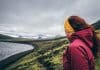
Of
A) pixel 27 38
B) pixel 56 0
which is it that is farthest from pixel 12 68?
pixel 56 0

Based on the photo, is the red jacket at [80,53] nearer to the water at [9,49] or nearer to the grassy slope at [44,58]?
the grassy slope at [44,58]

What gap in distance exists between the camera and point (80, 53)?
2.23 meters

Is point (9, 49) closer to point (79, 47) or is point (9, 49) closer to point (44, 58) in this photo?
point (44, 58)

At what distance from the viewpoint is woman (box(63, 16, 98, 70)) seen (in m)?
2.22

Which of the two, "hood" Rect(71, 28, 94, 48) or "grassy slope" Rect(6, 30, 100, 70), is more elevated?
"hood" Rect(71, 28, 94, 48)

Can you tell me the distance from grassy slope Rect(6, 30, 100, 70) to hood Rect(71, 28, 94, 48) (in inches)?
87.0

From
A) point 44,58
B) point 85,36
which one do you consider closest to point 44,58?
point 44,58

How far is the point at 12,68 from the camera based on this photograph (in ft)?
16.3

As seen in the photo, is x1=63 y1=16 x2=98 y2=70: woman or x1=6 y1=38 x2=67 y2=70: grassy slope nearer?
x1=63 y1=16 x2=98 y2=70: woman

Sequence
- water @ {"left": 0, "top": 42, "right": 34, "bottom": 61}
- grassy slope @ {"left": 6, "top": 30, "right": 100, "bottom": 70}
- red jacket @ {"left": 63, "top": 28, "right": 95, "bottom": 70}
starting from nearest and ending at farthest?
red jacket @ {"left": 63, "top": 28, "right": 95, "bottom": 70} → grassy slope @ {"left": 6, "top": 30, "right": 100, "bottom": 70} → water @ {"left": 0, "top": 42, "right": 34, "bottom": 61}

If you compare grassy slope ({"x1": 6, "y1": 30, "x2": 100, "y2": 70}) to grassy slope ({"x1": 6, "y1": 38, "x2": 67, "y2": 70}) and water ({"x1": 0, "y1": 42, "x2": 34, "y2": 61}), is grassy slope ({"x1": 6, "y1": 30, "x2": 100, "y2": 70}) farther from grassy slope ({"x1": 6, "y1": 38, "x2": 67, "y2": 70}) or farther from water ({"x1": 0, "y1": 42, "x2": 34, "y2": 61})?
water ({"x1": 0, "y1": 42, "x2": 34, "y2": 61})

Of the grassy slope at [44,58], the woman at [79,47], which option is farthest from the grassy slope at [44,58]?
the woman at [79,47]

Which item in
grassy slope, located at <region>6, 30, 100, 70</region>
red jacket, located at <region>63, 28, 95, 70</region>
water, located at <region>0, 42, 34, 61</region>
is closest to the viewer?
red jacket, located at <region>63, 28, 95, 70</region>

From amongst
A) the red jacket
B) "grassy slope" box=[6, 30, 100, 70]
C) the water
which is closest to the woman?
the red jacket
